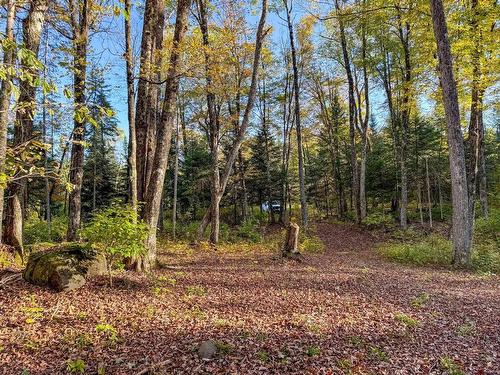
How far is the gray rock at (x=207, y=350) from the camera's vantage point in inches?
132

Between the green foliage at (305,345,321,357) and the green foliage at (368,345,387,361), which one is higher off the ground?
the green foliage at (305,345,321,357)

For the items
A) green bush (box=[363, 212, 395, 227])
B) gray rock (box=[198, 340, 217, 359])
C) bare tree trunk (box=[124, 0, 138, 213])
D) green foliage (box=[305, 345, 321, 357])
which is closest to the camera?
gray rock (box=[198, 340, 217, 359])

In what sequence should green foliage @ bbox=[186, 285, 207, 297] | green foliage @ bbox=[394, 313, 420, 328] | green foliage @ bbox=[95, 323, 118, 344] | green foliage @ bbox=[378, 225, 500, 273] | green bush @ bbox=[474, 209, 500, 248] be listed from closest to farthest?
green foliage @ bbox=[95, 323, 118, 344] → green foliage @ bbox=[394, 313, 420, 328] → green foliage @ bbox=[186, 285, 207, 297] → green foliage @ bbox=[378, 225, 500, 273] → green bush @ bbox=[474, 209, 500, 248]

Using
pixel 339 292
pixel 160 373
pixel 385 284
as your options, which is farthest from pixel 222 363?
pixel 385 284

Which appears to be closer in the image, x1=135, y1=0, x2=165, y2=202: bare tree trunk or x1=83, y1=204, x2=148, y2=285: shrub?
x1=83, y1=204, x2=148, y2=285: shrub

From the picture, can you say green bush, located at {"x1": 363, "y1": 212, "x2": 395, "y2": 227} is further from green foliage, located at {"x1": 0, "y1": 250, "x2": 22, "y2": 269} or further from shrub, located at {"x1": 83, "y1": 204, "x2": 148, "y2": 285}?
Result: green foliage, located at {"x1": 0, "y1": 250, "x2": 22, "y2": 269}

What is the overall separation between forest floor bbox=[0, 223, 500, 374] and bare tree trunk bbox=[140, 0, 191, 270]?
2.44 ft

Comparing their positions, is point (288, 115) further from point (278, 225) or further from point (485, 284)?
point (485, 284)

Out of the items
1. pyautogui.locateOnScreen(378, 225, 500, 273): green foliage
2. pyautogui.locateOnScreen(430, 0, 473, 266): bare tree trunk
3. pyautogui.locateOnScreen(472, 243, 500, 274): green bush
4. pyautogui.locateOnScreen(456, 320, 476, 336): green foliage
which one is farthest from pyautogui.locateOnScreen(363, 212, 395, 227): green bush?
pyautogui.locateOnScreen(456, 320, 476, 336): green foliage

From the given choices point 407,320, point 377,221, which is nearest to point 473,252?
point 407,320

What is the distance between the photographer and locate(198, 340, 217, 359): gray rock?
336cm

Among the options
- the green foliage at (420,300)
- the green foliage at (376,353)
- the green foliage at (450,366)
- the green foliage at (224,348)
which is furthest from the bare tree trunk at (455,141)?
the green foliage at (224,348)

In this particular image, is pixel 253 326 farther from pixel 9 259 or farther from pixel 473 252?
pixel 473 252

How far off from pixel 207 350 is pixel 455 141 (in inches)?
Answer: 320
